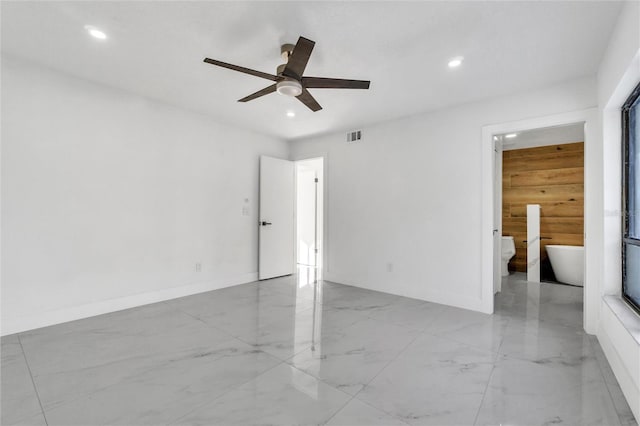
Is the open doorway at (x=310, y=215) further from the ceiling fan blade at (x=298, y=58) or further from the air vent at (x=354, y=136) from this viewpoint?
the ceiling fan blade at (x=298, y=58)

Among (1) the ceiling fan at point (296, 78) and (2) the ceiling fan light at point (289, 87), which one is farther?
(2) the ceiling fan light at point (289, 87)

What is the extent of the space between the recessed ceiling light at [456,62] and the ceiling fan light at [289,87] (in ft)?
4.70

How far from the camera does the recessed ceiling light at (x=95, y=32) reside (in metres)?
2.29

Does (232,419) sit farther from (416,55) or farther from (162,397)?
(416,55)

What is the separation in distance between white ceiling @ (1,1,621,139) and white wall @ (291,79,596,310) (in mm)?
298

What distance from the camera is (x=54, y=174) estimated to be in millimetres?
2996

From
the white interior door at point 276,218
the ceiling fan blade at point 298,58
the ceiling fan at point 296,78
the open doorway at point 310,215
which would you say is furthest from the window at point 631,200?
the open doorway at point 310,215

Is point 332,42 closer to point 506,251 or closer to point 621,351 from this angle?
point 621,351

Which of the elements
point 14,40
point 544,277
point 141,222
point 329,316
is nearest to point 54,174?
point 141,222

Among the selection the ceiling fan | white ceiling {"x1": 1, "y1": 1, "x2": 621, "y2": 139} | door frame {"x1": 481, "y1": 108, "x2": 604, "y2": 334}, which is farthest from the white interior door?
door frame {"x1": 481, "y1": 108, "x2": 604, "y2": 334}

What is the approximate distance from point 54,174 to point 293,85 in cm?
263

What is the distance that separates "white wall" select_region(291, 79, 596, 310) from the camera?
3.55m

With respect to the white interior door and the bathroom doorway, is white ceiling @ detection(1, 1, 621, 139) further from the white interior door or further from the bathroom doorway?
the bathroom doorway

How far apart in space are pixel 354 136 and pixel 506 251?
11.6 feet
